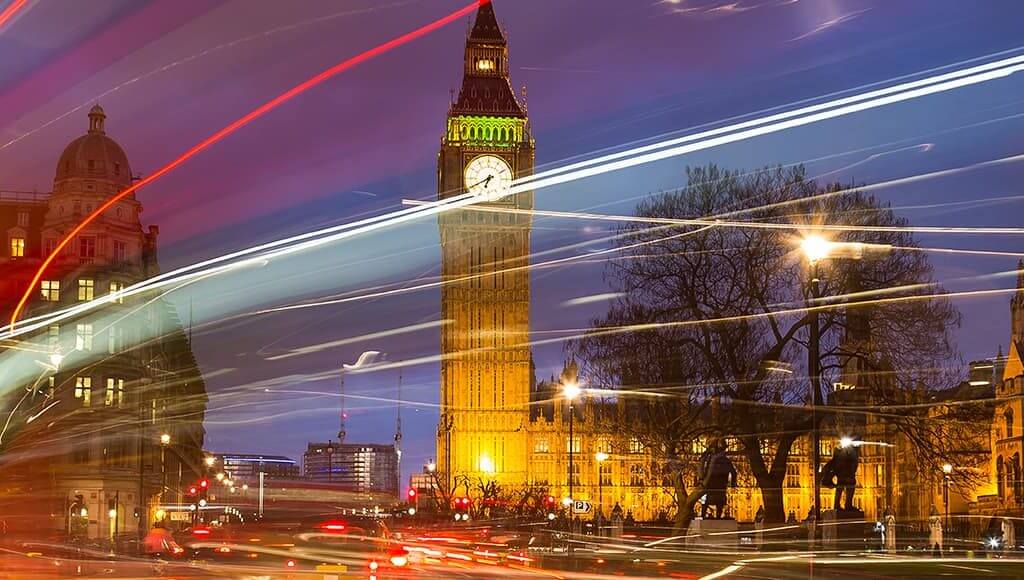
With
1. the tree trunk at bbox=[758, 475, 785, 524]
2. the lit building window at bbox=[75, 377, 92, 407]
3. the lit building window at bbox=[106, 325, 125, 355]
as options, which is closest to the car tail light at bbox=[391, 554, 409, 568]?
the tree trunk at bbox=[758, 475, 785, 524]

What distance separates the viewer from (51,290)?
76500mm

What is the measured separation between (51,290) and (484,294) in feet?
225

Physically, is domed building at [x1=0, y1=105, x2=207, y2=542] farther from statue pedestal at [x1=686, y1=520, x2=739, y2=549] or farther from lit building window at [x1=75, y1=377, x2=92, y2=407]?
statue pedestal at [x1=686, y1=520, x2=739, y2=549]

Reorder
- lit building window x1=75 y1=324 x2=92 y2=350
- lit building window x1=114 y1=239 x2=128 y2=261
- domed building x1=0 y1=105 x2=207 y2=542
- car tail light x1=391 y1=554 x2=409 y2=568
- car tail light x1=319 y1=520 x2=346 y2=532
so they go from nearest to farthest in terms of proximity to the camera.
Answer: car tail light x1=391 y1=554 x2=409 y2=568 → car tail light x1=319 y1=520 x2=346 y2=532 → domed building x1=0 y1=105 x2=207 y2=542 → lit building window x1=75 y1=324 x2=92 y2=350 → lit building window x1=114 y1=239 x2=128 y2=261

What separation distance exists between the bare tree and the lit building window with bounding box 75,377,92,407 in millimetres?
38335

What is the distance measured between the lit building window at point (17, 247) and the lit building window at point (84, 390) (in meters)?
8.47

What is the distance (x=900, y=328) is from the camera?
138ft

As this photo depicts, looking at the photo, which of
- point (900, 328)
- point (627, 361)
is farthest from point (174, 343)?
point (900, 328)

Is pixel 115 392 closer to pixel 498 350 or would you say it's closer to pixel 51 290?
pixel 51 290

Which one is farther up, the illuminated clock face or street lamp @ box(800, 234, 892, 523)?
the illuminated clock face

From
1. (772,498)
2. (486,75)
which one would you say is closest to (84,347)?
(772,498)

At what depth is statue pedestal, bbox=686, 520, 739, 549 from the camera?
40.2 metres

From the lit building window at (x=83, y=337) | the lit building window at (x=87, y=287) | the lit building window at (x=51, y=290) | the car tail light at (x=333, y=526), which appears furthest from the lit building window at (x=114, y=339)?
the car tail light at (x=333, y=526)

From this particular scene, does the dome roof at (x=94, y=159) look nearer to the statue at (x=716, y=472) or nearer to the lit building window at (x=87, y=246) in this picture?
the lit building window at (x=87, y=246)
